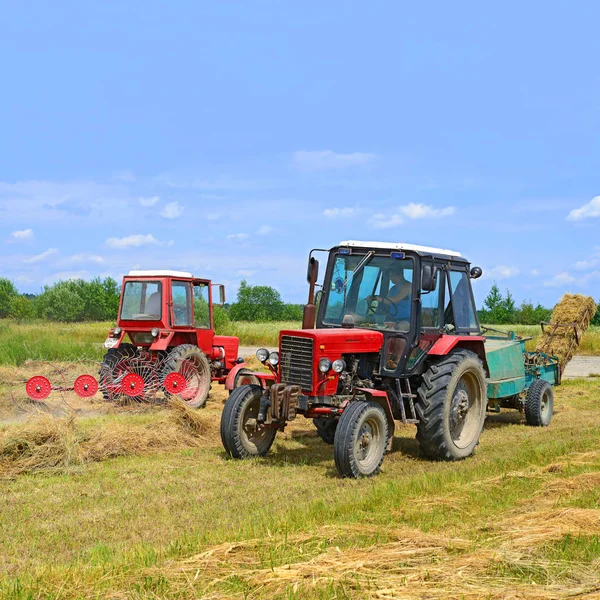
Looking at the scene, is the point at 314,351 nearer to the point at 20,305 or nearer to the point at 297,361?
the point at 297,361

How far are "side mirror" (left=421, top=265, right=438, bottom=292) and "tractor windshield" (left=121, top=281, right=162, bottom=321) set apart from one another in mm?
6341

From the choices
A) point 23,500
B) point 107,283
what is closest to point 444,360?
point 23,500

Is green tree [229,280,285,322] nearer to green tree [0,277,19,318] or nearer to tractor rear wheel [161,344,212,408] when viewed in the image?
green tree [0,277,19,318]

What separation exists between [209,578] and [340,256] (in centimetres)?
489

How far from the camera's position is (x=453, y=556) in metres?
4.66

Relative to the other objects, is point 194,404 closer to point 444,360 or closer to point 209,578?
point 444,360

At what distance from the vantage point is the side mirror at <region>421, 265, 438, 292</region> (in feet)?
26.0

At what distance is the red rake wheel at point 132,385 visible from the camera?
38.0ft

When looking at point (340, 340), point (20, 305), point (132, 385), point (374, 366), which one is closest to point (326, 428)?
point (374, 366)

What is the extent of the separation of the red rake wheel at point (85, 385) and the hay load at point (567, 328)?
7727mm

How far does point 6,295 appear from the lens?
66.8 m

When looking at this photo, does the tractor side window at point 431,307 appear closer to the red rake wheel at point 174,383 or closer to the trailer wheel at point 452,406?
the trailer wheel at point 452,406

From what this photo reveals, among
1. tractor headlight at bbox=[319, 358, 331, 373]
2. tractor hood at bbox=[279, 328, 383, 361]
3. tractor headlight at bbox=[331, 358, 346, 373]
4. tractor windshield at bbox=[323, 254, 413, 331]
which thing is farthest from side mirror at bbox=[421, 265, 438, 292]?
tractor headlight at bbox=[319, 358, 331, 373]

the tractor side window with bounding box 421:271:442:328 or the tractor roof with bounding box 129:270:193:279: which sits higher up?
the tractor roof with bounding box 129:270:193:279
